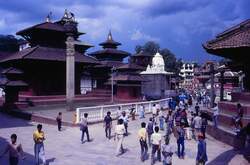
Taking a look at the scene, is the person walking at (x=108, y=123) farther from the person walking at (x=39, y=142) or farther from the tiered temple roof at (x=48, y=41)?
the tiered temple roof at (x=48, y=41)

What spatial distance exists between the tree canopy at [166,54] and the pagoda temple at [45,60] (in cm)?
5510

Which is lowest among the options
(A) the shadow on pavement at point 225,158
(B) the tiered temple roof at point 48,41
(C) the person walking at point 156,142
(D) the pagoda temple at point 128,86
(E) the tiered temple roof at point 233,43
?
(A) the shadow on pavement at point 225,158

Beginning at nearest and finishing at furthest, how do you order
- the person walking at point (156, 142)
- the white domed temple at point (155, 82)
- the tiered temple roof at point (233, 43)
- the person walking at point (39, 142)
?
the person walking at point (39, 142)
the person walking at point (156, 142)
the tiered temple roof at point (233, 43)
the white domed temple at point (155, 82)

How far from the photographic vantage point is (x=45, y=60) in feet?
129

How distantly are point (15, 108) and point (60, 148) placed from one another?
17.4 m

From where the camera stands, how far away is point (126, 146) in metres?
18.4

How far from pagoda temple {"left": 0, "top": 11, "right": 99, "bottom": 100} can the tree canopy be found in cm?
5510

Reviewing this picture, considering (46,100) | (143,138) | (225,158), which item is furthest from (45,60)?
(225,158)

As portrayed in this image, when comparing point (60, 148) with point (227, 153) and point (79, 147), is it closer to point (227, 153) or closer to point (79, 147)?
point (79, 147)

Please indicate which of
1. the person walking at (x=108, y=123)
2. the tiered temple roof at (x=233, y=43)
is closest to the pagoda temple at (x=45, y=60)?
the person walking at (x=108, y=123)

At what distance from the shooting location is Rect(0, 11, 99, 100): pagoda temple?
Result: 3978 centimetres

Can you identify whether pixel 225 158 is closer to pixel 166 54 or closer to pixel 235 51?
pixel 235 51

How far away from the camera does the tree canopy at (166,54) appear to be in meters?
98.2

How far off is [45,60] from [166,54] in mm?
63924
